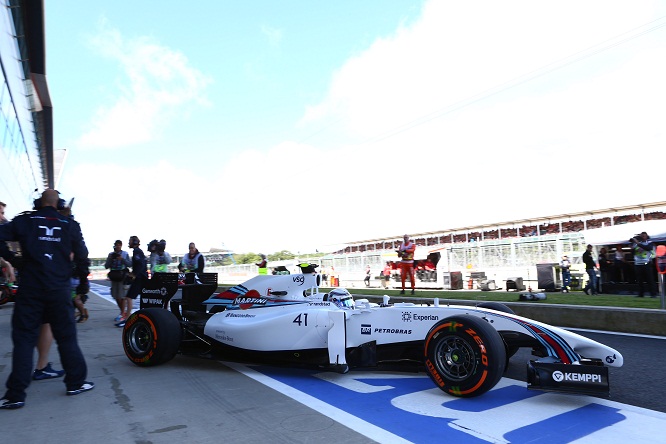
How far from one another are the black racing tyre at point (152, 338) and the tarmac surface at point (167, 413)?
0.47 feet

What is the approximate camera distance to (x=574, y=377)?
3146mm

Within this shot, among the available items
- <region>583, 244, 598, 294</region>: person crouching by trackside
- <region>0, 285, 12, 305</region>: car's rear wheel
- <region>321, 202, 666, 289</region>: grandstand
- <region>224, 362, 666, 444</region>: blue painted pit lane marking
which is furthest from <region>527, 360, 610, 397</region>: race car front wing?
<region>0, 285, 12, 305</region>: car's rear wheel

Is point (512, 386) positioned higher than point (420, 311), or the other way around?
point (420, 311)

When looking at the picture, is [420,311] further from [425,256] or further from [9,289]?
[425,256]

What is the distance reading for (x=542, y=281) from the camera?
1575cm

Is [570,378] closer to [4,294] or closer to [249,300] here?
[249,300]

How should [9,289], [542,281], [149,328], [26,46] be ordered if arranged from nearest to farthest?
1. [149,328]
2. [9,289]
3. [542,281]
4. [26,46]

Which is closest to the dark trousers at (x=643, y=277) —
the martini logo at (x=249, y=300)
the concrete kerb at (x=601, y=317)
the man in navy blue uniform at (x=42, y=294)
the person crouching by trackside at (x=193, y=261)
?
the concrete kerb at (x=601, y=317)

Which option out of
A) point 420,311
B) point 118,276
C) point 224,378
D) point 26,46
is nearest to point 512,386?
point 420,311

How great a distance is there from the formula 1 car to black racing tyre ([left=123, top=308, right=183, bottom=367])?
10mm

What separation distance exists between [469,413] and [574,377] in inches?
30.3

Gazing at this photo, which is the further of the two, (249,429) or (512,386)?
(512,386)

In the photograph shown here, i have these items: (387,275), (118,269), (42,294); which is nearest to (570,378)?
(42,294)

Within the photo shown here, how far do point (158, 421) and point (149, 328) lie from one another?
186 centimetres
